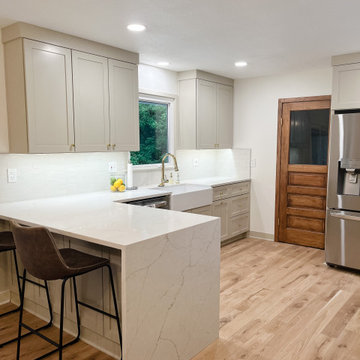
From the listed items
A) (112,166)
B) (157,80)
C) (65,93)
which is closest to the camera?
(65,93)

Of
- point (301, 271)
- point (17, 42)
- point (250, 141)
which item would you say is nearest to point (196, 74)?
point (250, 141)

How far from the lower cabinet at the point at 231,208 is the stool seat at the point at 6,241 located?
7.32ft

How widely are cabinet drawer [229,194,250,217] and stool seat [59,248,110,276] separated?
2958mm

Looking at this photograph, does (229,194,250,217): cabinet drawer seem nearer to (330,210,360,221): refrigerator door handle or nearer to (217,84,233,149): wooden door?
(217,84,233,149): wooden door

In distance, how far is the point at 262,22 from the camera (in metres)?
2.93

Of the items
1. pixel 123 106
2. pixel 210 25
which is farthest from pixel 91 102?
pixel 210 25

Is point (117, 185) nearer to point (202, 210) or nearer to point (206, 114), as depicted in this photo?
point (202, 210)

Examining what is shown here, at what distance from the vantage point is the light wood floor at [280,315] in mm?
2475

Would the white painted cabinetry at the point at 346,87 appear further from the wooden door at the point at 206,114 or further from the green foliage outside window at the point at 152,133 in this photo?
the green foliage outside window at the point at 152,133

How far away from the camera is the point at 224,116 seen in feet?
17.5

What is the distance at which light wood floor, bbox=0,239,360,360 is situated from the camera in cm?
247

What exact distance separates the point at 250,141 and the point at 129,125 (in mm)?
2229

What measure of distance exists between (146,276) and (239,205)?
337 centimetres

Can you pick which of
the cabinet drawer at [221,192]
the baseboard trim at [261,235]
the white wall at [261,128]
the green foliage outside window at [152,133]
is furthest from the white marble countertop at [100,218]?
the baseboard trim at [261,235]
